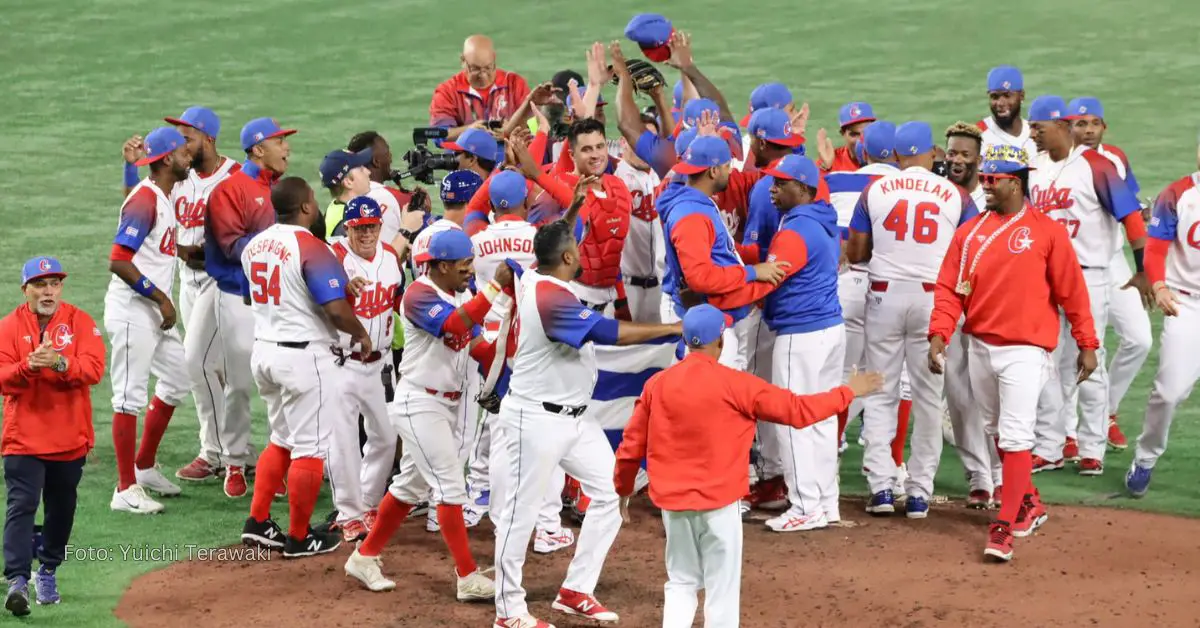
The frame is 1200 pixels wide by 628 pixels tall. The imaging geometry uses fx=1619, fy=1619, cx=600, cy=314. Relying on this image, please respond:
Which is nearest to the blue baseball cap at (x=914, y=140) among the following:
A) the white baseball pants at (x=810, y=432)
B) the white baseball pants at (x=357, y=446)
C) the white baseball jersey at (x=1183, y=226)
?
the white baseball pants at (x=810, y=432)

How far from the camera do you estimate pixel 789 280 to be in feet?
26.7

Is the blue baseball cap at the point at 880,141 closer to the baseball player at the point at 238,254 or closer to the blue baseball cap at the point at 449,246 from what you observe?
the blue baseball cap at the point at 449,246

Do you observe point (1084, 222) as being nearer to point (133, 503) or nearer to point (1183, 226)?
point (1183, 226)

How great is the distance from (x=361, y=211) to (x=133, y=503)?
217 cm

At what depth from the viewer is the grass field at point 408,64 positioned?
49.8ft

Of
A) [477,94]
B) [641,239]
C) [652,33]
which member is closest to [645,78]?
[652,33]

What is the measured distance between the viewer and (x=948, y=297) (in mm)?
7902

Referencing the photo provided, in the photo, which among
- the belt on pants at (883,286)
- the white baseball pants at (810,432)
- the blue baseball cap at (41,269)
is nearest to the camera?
the blue baseball cap at (41,269)

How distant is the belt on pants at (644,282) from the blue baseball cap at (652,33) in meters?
1.47

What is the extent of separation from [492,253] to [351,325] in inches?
31.7

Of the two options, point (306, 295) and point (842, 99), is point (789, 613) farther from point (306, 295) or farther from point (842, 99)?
point (842, 99)

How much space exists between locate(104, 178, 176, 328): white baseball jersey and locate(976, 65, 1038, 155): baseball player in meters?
4.97

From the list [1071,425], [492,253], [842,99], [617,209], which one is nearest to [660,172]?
[617,209]

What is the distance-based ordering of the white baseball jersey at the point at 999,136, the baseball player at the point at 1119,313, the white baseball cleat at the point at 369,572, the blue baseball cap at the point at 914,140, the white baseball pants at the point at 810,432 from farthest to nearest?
the white baseball jersey at the point at 999,136 → the baseball player at the point at 1119,313 → the blue baseball cap at the point at 914,140 → the white baseball pants at the point at 810,432 → the white baseball cleat at the point at 369,572
